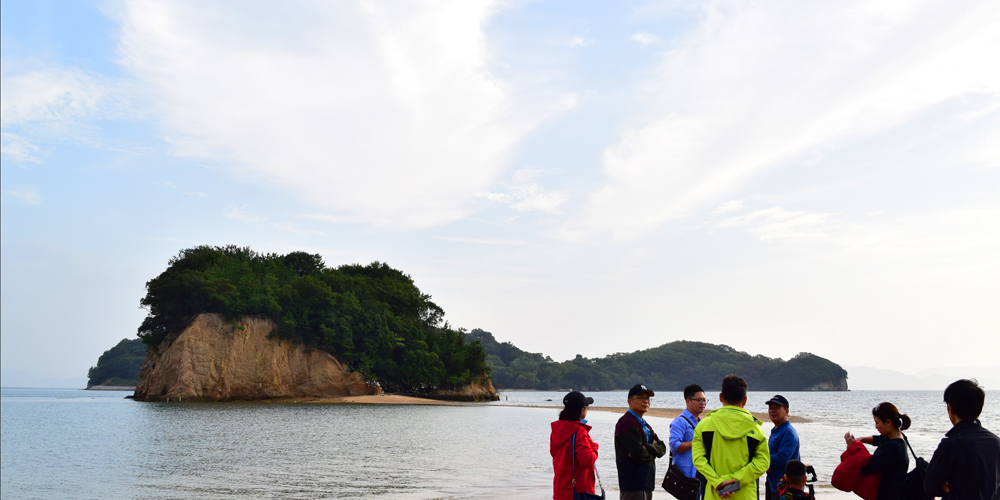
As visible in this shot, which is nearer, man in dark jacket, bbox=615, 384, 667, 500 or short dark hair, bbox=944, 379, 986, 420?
short dark hair, bbox=944, 379, 986, 420

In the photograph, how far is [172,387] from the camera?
56250 millimetres

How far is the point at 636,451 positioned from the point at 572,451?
2.02 feet

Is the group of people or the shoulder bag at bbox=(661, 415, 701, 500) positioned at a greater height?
the group of people

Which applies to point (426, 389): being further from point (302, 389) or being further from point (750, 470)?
point (750, 470)

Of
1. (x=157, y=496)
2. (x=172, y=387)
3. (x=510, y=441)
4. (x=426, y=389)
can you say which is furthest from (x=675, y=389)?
(x=157, y=496)

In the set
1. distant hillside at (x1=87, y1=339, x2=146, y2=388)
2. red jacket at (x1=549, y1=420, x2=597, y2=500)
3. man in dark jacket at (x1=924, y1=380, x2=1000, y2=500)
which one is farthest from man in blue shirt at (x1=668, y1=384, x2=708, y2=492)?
distant hillside at (x1=87, y1=339, x2=146, y2=388)

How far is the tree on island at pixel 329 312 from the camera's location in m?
60.4

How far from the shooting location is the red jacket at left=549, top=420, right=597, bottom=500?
5.89 meters

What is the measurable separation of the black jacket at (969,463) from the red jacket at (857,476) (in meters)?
0.73

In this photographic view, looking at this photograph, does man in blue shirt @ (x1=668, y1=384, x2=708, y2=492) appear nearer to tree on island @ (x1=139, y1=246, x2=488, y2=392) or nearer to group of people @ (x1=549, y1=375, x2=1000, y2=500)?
group of people @ (x1=549, y1=375, x2=1000, y2=500)

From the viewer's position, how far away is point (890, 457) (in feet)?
16.5

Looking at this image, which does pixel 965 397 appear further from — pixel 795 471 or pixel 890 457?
pixel 795 471

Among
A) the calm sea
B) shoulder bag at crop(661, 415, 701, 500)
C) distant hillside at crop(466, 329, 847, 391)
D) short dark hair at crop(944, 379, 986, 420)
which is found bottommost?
distant hillside at crop(466, 329, 847, 391)

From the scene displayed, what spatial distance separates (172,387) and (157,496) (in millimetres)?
50809
